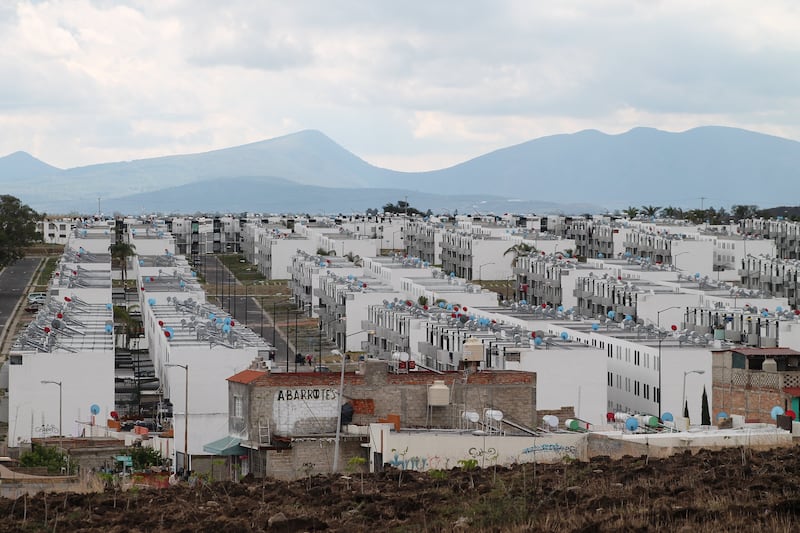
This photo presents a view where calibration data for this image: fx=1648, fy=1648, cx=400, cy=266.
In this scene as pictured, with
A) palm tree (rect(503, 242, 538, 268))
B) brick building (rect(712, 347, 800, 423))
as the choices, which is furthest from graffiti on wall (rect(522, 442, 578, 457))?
palm tree (rect(503, 242, 538, 268))

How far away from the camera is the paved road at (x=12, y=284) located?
418ft

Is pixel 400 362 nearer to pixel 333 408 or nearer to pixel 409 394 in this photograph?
pixel 409 394

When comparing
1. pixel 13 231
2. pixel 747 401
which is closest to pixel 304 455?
pixel 747 401

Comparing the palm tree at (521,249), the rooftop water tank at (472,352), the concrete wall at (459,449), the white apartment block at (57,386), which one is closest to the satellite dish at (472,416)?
the concrete wall at (459,449)

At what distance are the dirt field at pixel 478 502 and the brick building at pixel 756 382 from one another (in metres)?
24.9

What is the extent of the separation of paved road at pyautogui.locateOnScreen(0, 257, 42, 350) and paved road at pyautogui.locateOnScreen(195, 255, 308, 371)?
55.4 ft

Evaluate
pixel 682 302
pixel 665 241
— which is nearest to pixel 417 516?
pixel 682 302

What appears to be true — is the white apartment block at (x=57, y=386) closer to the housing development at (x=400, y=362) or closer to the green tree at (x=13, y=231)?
the housing development at (x=400, y=362)

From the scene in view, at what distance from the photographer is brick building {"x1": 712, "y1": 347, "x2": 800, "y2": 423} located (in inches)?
2478

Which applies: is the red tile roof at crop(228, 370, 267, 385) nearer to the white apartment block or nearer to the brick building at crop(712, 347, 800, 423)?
the white apartment block

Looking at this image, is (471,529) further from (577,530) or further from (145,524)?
(145,524)

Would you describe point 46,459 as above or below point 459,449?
below

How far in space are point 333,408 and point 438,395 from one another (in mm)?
2967

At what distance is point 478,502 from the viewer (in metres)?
30.4
